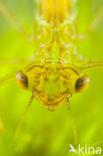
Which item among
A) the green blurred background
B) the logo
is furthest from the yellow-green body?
the logo

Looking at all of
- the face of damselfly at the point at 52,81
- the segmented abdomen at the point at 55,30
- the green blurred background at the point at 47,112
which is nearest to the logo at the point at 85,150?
the green blurred background at the point at 47,112


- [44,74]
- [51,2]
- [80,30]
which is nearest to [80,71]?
[44,74]

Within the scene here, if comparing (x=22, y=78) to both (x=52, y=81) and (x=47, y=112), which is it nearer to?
(x=52, y=81)

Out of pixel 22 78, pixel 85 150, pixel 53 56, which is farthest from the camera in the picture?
pixel 53 56

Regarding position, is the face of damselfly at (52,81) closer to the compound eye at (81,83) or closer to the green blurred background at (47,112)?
the compound eye at (81,83)

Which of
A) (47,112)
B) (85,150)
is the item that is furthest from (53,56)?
(85,150)

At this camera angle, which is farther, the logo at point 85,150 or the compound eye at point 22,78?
the compound eye at point 22,78

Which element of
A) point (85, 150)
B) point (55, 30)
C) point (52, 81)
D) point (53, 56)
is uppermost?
point (55, 30)

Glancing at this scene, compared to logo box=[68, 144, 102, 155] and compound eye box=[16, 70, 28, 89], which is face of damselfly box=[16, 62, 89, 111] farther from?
logo box=[68, 144, 102, 155]
